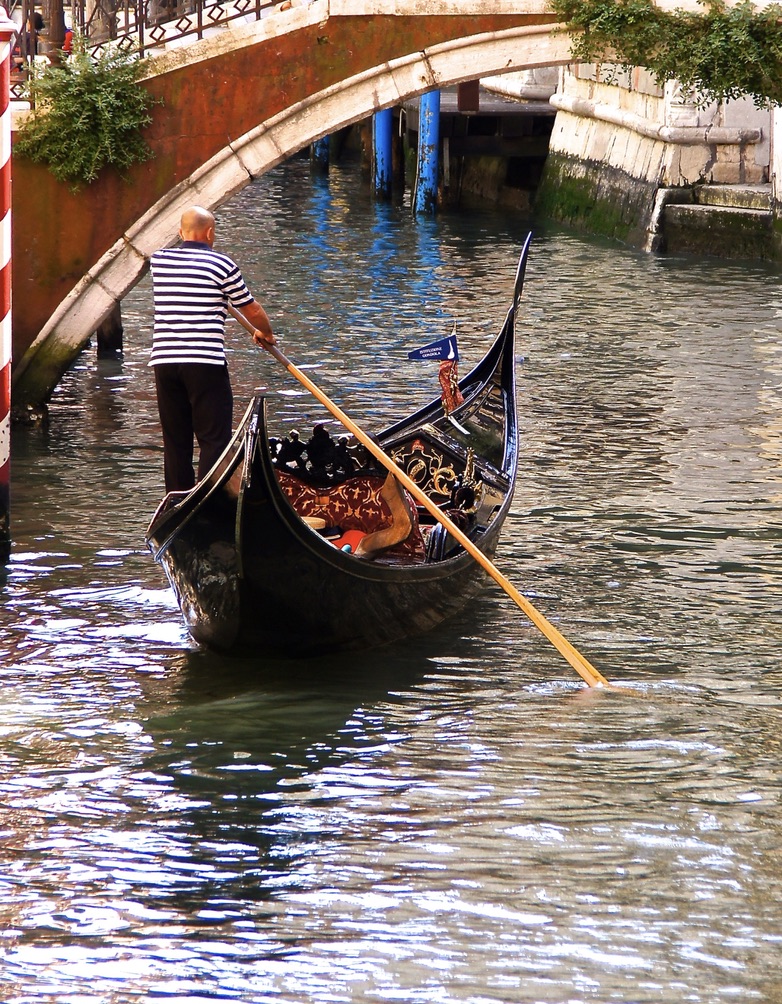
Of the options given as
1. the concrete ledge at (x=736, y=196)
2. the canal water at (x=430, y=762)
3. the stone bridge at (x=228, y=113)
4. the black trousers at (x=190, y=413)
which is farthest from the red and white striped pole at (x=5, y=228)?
the concrete ledge at (x=736, y=196)

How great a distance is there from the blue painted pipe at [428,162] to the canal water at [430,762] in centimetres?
613

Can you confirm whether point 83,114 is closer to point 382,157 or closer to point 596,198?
point 596,198

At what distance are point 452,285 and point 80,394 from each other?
119 inches

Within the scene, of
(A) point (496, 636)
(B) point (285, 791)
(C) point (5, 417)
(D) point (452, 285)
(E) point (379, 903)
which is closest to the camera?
(E) point (379, 903)

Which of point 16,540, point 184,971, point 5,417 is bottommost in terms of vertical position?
point 184,971

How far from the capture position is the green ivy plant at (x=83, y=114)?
562 centimetres

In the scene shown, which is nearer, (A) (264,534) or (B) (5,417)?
(A) (264,534)

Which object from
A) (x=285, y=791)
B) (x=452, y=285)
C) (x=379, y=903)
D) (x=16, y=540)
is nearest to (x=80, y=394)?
(x=16, y=540)

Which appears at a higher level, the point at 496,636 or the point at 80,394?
the point at 80,394

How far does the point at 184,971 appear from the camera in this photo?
243cm

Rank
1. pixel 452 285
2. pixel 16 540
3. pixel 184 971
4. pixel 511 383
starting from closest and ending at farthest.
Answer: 1. pixel 184 971
2. pixel 16 540
3. pixel 511 383
4. pixel 452 285

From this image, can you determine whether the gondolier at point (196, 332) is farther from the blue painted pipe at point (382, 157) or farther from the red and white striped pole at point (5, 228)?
the blue painted pipe at point (382, 157)

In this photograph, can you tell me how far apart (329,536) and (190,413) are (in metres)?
0.47

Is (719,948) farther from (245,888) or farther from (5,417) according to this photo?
(5,417)
